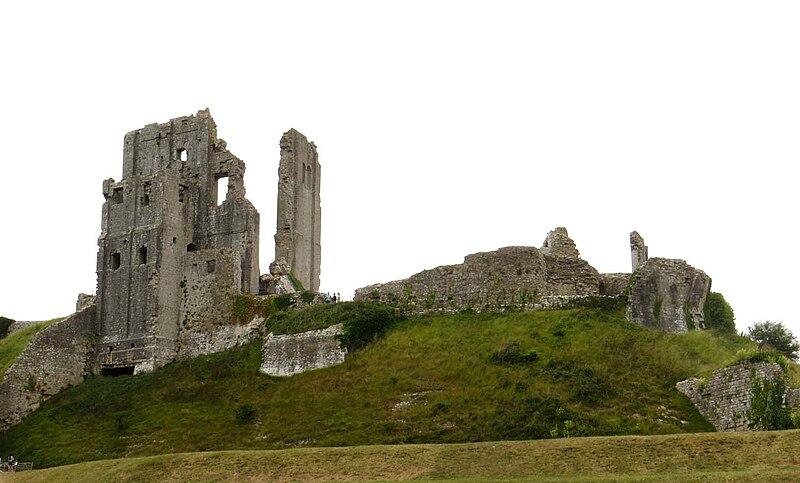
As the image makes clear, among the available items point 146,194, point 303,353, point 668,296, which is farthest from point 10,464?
point 668,296

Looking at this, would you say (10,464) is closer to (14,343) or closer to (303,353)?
(303,353)

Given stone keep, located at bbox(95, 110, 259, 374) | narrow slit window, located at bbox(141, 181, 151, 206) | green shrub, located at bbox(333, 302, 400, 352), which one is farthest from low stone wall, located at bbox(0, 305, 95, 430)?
green shrub, located at bbox(333, 302, 400, 352)

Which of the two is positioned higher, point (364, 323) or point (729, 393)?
point (364, 323)

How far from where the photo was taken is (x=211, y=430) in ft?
149

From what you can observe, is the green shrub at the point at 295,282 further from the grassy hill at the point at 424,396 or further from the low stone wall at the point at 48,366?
the low stone wall at the point at 48,366

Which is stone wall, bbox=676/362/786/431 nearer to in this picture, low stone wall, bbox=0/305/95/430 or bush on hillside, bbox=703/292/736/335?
bush on hillside, bbox=703/292/736/335

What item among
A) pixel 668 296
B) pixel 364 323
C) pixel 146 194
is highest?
pixel 146 194

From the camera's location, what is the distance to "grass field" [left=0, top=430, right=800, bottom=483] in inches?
1139

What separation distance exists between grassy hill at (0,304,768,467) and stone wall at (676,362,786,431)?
45cm

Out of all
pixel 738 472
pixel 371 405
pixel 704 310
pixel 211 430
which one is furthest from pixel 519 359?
pixel 738 472

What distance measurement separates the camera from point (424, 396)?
4266 cm

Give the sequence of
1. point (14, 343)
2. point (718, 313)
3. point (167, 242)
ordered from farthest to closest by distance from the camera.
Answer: point (14, 343)
point (167, 242)
point (718, 313)

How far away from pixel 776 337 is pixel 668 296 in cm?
1204

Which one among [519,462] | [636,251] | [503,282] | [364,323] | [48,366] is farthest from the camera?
[48,366]
